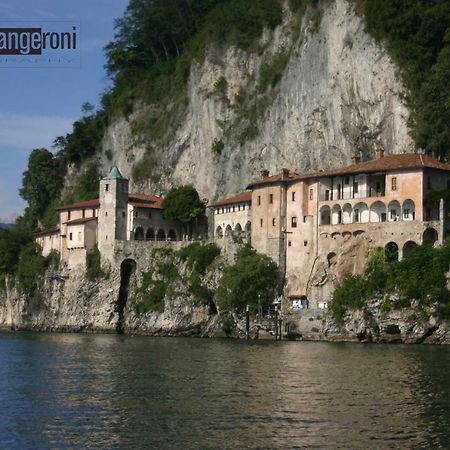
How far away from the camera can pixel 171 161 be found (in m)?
109

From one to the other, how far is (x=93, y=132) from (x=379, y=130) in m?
49.7

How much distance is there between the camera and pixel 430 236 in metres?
74.4

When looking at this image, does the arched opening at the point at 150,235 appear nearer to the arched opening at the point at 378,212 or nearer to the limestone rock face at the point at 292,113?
the limestone rock face at the point at 292,113

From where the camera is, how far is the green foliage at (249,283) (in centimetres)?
8006

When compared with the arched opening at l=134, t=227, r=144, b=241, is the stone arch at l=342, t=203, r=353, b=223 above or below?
above

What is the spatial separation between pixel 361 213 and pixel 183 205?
22875 millimetres

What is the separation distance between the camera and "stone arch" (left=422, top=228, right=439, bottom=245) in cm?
7406

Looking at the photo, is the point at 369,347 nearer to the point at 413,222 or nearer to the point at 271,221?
the point at 413,222

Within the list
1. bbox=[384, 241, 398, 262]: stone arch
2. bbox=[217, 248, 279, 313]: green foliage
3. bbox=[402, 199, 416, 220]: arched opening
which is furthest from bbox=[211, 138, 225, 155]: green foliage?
bbox=[384, 241, 398, 262]: stone arch

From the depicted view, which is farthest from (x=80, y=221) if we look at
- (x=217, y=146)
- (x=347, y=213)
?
(x=347, y=213)

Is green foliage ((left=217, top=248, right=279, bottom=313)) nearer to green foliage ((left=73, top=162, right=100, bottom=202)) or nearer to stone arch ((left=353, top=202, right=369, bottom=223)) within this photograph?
stone arch ((left=353, top=202, right=369, bottom=223))

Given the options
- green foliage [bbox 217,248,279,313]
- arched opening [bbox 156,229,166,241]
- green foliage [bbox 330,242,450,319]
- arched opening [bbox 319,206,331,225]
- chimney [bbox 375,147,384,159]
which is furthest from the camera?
arched opening [bbox 156,229,166,241]

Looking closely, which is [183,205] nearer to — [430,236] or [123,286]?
[123,286]

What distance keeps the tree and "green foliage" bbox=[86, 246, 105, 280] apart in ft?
24.7
